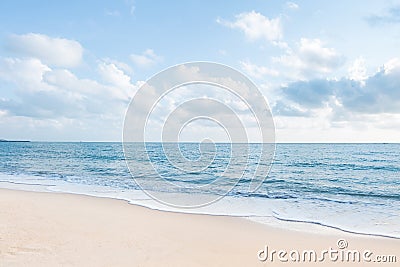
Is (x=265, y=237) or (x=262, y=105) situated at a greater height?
(x=262, y=105)

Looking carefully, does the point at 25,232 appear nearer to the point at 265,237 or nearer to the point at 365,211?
the point at 265,237

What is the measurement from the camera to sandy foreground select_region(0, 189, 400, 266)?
568cm

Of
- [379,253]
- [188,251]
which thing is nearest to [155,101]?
[188,251]

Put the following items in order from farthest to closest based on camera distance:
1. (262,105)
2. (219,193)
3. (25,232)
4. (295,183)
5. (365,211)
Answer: (295,183) < (219,193) < (365,211) < (262,105) < (25,232)

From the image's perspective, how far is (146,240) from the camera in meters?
6.81

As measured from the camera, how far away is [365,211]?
1080 cm

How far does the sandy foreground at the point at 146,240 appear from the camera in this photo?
5.68 metres

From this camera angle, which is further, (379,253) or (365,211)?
(365,211)

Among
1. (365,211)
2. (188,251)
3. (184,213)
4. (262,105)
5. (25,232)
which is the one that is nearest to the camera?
(188,251)

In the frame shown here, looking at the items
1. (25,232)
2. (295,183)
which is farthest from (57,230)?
(295,183)

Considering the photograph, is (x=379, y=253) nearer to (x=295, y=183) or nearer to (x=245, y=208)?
(x=245, y=208)

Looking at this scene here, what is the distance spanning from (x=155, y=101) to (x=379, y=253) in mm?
7037

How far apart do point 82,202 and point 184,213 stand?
13.7 feet

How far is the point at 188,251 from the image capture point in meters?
6.22
